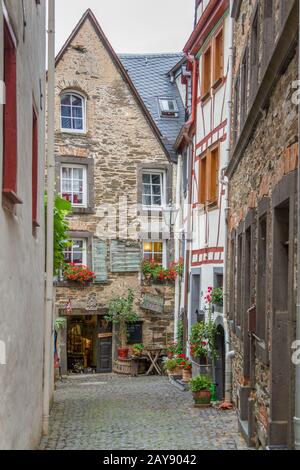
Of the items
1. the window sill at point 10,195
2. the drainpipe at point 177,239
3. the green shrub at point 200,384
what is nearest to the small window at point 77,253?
the drainpipe at point 177,239

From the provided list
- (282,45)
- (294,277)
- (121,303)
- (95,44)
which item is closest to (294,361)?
(294,277)

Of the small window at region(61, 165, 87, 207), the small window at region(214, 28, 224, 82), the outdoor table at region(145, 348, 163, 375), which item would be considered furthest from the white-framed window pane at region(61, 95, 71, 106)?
the outdoor table at region(145, 348, 163, 375)

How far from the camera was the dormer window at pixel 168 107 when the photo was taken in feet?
65.0

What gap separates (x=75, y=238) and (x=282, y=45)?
13.2 meters

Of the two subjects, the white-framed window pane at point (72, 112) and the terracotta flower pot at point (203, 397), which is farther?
the white-framed window pane at point (72, 112)

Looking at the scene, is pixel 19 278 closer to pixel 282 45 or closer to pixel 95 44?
pixel 282 45

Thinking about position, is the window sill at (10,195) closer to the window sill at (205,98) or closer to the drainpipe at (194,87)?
the window sill at (205,98)

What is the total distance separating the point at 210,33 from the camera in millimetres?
13992

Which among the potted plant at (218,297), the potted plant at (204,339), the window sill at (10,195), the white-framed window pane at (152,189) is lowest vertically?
the potted plant at (204,339)

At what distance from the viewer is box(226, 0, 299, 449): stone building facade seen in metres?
4.90

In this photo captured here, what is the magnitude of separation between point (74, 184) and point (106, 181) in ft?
2.86

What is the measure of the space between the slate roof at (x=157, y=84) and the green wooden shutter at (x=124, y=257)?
2.80m

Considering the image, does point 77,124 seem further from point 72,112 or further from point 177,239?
point 177,239

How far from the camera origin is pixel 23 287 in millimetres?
5922
